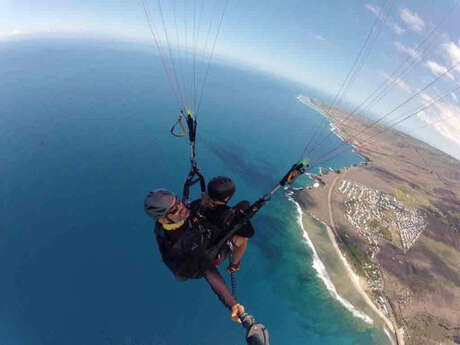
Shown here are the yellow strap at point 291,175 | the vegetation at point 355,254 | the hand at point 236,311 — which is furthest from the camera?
the vegetation at point 355,254

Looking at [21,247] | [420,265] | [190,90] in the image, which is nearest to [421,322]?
[420,265]

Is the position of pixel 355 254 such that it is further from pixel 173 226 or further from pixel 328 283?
pixel 173 226

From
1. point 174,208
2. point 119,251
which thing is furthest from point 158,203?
point 119,251

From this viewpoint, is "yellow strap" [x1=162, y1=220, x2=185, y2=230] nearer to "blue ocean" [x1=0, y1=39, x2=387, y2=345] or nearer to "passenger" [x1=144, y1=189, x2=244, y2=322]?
"passenger" [x1=144, y1=189, x2=244, y2=322]

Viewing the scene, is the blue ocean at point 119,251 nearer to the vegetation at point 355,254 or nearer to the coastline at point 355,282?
the coastline at point 355,282

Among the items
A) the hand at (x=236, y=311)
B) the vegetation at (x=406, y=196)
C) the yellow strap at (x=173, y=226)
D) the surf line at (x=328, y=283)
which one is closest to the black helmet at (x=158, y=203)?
the yellow strap at (x=173, y=226)

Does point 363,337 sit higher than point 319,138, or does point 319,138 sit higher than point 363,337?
point 363,337

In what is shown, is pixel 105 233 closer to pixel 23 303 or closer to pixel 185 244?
pixel 23 303
